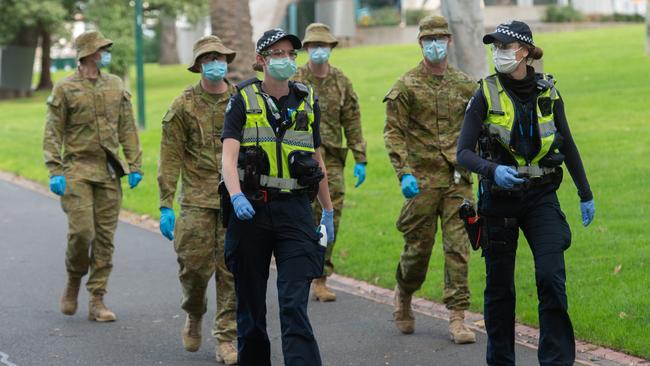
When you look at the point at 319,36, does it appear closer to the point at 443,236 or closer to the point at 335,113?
the point at 335,113

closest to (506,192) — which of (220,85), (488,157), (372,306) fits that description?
(488,157)

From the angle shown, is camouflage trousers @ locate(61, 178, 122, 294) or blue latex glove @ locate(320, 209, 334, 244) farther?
camouflage trousers @ locate(61, 178, 122, 294)

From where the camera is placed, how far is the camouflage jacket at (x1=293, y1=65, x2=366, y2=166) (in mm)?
9578

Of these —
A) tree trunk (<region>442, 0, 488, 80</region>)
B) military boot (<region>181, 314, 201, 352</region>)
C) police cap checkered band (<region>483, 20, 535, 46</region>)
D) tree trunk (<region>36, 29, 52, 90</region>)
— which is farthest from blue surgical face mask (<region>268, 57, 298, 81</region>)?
tree trunk (<region>36, 29, 52, 90</region>)

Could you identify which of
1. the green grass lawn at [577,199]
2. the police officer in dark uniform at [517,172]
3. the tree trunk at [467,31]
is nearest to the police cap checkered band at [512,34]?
the police officer in dark uniform at [517,172]

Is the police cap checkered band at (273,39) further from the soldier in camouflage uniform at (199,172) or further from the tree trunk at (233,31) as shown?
the tree trunk at (233,31)

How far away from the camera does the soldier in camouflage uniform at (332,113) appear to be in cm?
949

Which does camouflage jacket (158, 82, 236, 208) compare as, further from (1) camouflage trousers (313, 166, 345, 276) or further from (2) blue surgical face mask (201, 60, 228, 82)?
(1) camouflage trousers (313, 166, 345, 276)

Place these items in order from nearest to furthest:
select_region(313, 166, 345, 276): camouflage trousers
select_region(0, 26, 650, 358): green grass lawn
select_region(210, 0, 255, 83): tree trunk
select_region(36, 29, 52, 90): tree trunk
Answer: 1. select_region(0, 26, 650, 358): green grass lawn
2. select_region(313, 166, 345, 276): camouflage trousers
3. select_region(210, 0, 255, 83): tree trunk
4. select_region(36, 29, 52, 90): tree trunk

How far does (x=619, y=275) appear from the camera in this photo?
9.30 m

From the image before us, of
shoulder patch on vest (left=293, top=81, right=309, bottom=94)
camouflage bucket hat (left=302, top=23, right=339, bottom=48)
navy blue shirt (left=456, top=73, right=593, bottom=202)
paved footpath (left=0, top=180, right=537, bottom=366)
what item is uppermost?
camouflage bucket hat (left=302, top=23, right=339, bottom=48)

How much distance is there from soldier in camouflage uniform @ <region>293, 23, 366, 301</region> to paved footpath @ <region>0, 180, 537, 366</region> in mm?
815

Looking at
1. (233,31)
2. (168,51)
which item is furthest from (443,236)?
(168,51)

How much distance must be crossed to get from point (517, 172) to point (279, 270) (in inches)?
53.5
